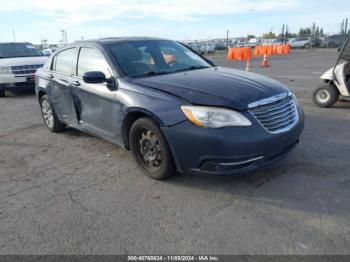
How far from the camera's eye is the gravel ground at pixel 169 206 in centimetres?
278

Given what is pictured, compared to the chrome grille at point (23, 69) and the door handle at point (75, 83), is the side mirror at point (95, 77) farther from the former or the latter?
the chrome grille at point (23, 69)

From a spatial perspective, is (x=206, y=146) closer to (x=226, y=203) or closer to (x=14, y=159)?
(x=226, y=203)

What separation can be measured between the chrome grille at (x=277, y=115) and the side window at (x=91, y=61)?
79.4 inches

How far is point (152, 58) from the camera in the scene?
4.62m

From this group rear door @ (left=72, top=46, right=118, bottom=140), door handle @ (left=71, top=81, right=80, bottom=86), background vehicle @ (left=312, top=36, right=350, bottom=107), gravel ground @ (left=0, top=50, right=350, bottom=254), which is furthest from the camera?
background vehicle @ (left=312, top=36, right=350, bottom=107)

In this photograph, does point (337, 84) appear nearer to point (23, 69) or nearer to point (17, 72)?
point (23, 69)

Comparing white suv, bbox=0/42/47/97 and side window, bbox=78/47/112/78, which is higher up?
side window, bbox=78/47/112/78

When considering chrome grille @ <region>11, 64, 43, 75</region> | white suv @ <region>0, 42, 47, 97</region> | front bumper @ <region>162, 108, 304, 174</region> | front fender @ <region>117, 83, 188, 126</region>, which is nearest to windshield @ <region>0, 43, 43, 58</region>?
white suv @ <region>0, 42, 47, 97</region>

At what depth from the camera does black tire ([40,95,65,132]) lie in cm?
607

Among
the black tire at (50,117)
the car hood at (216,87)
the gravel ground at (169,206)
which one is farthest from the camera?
the black tire at (50,117)

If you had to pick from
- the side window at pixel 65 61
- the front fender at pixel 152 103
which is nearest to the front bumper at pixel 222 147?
the front fender at pixel 152 103

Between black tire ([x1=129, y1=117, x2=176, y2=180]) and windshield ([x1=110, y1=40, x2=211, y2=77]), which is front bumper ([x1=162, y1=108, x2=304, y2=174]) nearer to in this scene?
black tire ([x1=129, y1=117, x2=176, y2=180])

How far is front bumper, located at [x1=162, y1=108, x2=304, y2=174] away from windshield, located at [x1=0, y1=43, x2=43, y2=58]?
10.6 m

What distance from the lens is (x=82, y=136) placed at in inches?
237
